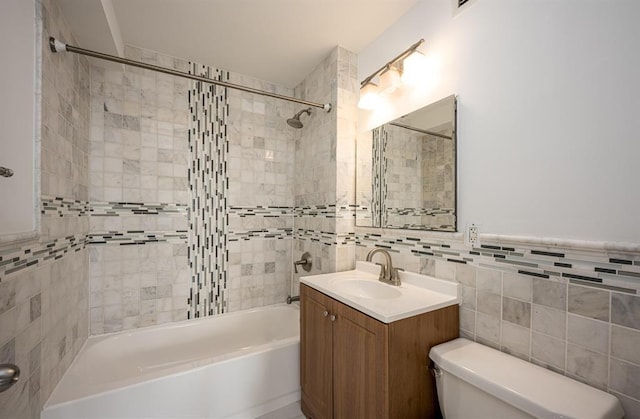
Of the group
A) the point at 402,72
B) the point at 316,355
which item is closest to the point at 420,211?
the point at 402,72

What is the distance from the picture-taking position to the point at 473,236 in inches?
46.7

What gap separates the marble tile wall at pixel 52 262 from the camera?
36.6 inches

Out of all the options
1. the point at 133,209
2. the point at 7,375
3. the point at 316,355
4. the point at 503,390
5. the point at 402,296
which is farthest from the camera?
the point at 133,209

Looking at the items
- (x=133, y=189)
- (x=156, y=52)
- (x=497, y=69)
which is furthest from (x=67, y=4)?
(x=497, y=69)

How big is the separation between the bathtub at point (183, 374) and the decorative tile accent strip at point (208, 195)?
0.24 metres

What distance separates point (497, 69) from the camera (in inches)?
43.9

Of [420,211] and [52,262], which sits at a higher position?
[420,211]

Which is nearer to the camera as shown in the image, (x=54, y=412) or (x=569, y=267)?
(x=569, y=267)

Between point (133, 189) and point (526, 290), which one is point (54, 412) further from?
point (526, 290)

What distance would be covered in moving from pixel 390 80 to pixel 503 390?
5.10 ft

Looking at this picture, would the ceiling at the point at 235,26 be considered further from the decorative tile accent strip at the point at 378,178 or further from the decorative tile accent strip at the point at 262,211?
the decorative tile accent strip at the point at 262,211

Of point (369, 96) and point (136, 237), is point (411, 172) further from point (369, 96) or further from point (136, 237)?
point (136, 237)

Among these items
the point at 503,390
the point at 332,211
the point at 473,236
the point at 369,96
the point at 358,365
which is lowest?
the point at 358,365

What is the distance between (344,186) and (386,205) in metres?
0.37
